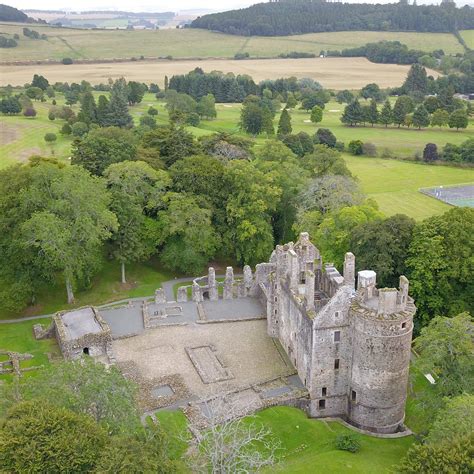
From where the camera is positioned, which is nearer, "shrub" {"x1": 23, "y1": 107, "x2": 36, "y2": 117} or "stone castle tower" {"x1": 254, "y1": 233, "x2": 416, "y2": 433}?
"stone castle tower" {"x1": 254, "y1": 233, "x2": 416, "y2": 433}

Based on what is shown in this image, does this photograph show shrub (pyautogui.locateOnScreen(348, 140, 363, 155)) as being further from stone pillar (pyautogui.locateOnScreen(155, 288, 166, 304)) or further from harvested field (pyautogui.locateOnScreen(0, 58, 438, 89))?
stone pillar (pyautogui.locateOnScreen(155, 288, 166, 304))

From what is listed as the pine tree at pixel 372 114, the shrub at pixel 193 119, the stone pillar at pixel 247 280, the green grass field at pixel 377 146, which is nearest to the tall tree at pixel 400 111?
the green grass field at pixel 377 146

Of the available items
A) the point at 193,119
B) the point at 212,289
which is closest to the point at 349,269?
the point at 212,289

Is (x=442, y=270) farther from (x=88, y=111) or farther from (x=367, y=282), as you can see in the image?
(x=88, y=111)

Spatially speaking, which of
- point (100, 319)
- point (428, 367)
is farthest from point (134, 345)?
point (428, 367)

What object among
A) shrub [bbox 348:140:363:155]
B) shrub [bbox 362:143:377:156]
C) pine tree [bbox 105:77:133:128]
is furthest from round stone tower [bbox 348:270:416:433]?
pine tree [bbox 105:77:133:128]

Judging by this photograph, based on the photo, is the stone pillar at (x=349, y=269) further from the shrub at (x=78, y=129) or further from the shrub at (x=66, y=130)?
the shrub at (x=66, y=130)
